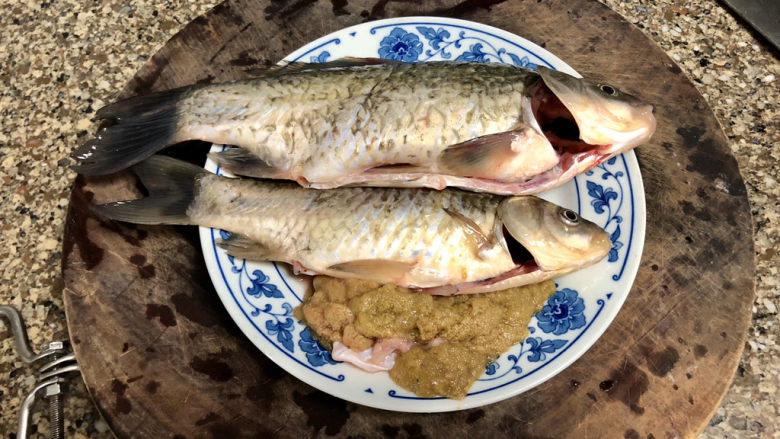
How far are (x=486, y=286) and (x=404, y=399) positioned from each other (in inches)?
18.1

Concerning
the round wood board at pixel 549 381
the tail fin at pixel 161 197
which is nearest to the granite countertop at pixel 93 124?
the round wood board at pixel 549 381

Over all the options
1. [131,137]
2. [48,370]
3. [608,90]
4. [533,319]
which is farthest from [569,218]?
[48,370]

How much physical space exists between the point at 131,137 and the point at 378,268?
3.40 ft

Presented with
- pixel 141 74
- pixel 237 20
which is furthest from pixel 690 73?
pixel 141 74

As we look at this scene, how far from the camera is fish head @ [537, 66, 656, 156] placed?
1864 millimetres

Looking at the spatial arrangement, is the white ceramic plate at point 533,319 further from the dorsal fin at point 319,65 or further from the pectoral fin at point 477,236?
the pectoral fin at point 477,236

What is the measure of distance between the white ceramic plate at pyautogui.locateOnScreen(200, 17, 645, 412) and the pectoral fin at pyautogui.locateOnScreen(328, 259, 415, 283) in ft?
0.97

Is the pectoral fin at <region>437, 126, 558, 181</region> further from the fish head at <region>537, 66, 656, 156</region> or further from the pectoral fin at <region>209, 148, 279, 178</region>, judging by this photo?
the pectoral fin at <region>209, 148, 279, 178</region>

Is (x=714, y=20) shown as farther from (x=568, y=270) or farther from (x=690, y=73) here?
(x=568, y=270)

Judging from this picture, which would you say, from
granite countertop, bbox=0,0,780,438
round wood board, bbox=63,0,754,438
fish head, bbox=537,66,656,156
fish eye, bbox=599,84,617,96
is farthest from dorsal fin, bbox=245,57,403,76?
granite countertop, bbox=0,0,780,438

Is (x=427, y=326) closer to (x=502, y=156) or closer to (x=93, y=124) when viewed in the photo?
(x=502, y=156)

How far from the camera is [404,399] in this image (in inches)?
70.4

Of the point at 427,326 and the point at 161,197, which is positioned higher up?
the point at 161,197

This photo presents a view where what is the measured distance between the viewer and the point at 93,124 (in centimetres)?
287
